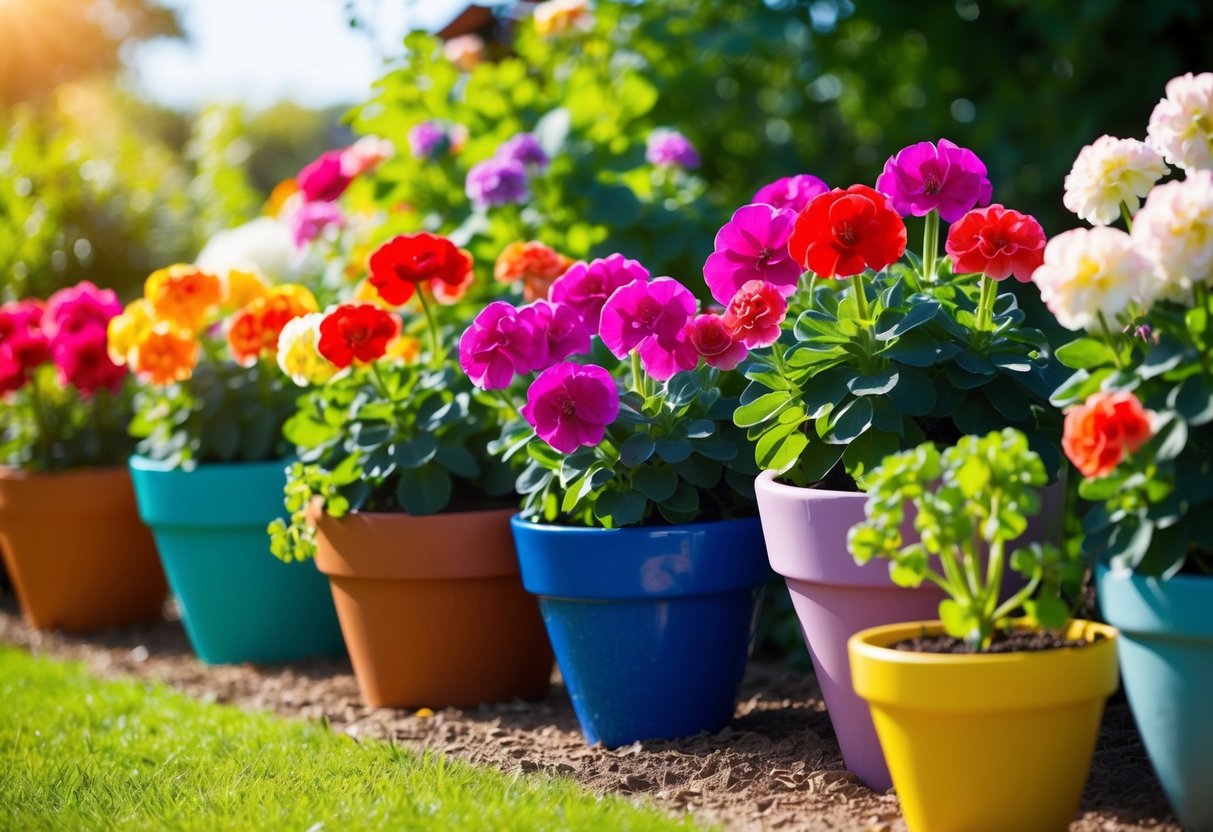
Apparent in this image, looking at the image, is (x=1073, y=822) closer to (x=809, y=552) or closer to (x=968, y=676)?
(x=968, y=676)

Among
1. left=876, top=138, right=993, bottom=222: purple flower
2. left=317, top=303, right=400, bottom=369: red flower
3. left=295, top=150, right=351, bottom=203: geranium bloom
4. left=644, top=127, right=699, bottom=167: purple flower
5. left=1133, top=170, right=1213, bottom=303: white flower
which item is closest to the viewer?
left=1133, top=170, right=1213, bottom=303: white flower

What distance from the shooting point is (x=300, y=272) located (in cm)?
460

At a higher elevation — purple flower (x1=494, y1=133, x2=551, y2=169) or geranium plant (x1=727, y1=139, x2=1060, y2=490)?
purple flower (x1=494, y1=133, x2=551, y2=169)

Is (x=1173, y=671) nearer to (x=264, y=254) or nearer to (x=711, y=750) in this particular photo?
(x=711, y=750)

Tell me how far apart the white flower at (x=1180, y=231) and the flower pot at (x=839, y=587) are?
18.6 inches

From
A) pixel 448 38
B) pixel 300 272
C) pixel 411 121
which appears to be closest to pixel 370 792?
pixel 411 121

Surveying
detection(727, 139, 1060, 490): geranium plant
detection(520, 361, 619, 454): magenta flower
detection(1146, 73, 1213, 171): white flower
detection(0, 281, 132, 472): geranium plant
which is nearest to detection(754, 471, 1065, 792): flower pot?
detection(727, 139, 1060, 490): geranium plant

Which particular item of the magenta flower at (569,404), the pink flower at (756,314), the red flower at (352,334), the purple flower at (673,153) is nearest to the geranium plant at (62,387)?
the red flower at (352,334)

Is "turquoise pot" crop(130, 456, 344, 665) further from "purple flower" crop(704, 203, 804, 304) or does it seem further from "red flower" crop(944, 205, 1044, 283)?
"red flower" crop(944, 205, 1044, 283)

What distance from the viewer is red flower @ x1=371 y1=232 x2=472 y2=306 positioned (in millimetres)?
2752

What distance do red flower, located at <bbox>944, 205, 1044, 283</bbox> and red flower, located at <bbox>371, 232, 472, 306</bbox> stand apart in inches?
40.9

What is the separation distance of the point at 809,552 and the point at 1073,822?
554 millimetres

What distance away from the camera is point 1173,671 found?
185 cm

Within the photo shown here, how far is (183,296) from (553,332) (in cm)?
131
